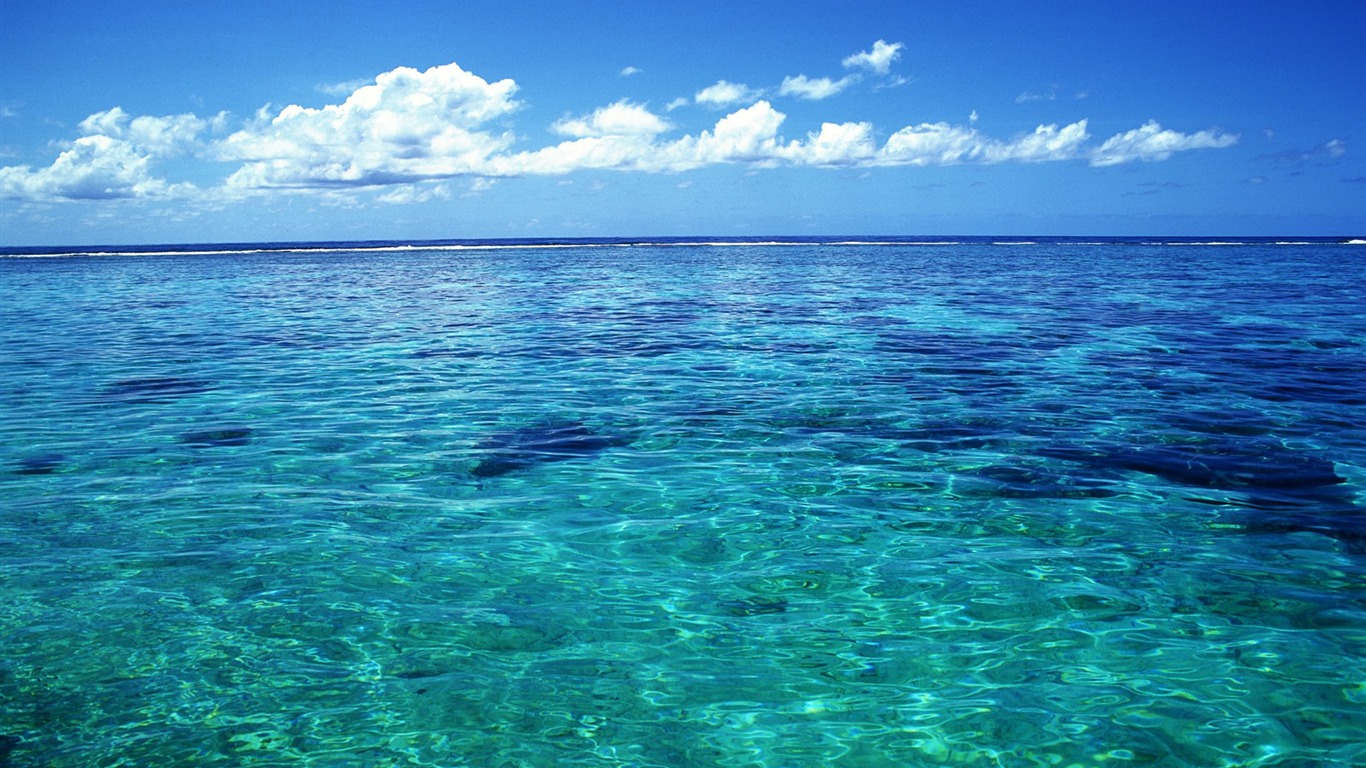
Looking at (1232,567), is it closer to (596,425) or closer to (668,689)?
(668,689)

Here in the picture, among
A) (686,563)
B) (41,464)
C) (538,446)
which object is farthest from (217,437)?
(686,563)

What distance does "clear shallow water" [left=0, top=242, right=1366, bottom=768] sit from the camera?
15.8ft

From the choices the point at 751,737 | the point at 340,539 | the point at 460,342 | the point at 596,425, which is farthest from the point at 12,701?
the point at 460,342

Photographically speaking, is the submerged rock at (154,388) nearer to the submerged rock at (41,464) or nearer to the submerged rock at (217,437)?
the submerged rock at (217,437)

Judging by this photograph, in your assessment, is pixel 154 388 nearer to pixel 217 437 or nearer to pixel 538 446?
pixel 217 437

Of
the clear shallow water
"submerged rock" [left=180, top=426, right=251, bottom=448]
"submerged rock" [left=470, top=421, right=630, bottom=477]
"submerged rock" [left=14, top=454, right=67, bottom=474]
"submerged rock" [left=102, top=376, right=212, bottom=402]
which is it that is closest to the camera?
the clear shallow water

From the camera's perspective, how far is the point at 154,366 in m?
16.1

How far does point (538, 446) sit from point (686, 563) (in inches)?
155

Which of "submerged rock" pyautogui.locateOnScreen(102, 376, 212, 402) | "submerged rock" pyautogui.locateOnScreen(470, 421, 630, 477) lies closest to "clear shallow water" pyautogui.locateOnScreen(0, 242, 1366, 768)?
"submerged rock" pyautogui.locateOnScreen(470, 421, 630, 477)

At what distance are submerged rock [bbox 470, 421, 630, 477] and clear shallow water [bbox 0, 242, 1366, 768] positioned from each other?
0.07 meters

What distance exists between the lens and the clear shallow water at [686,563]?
482 cm

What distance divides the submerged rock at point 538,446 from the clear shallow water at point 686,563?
0.22 feet

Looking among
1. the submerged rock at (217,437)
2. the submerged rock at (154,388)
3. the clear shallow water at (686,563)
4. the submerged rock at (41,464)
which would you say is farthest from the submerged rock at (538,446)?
the submerged rock at (154,388)

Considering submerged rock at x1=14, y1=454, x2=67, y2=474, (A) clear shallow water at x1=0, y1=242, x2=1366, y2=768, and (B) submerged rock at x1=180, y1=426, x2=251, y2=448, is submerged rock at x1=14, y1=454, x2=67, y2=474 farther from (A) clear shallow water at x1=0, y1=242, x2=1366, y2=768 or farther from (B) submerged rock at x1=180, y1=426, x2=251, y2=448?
(B) submerged rock at x1=180, y1=426, x2=251, y2=448
